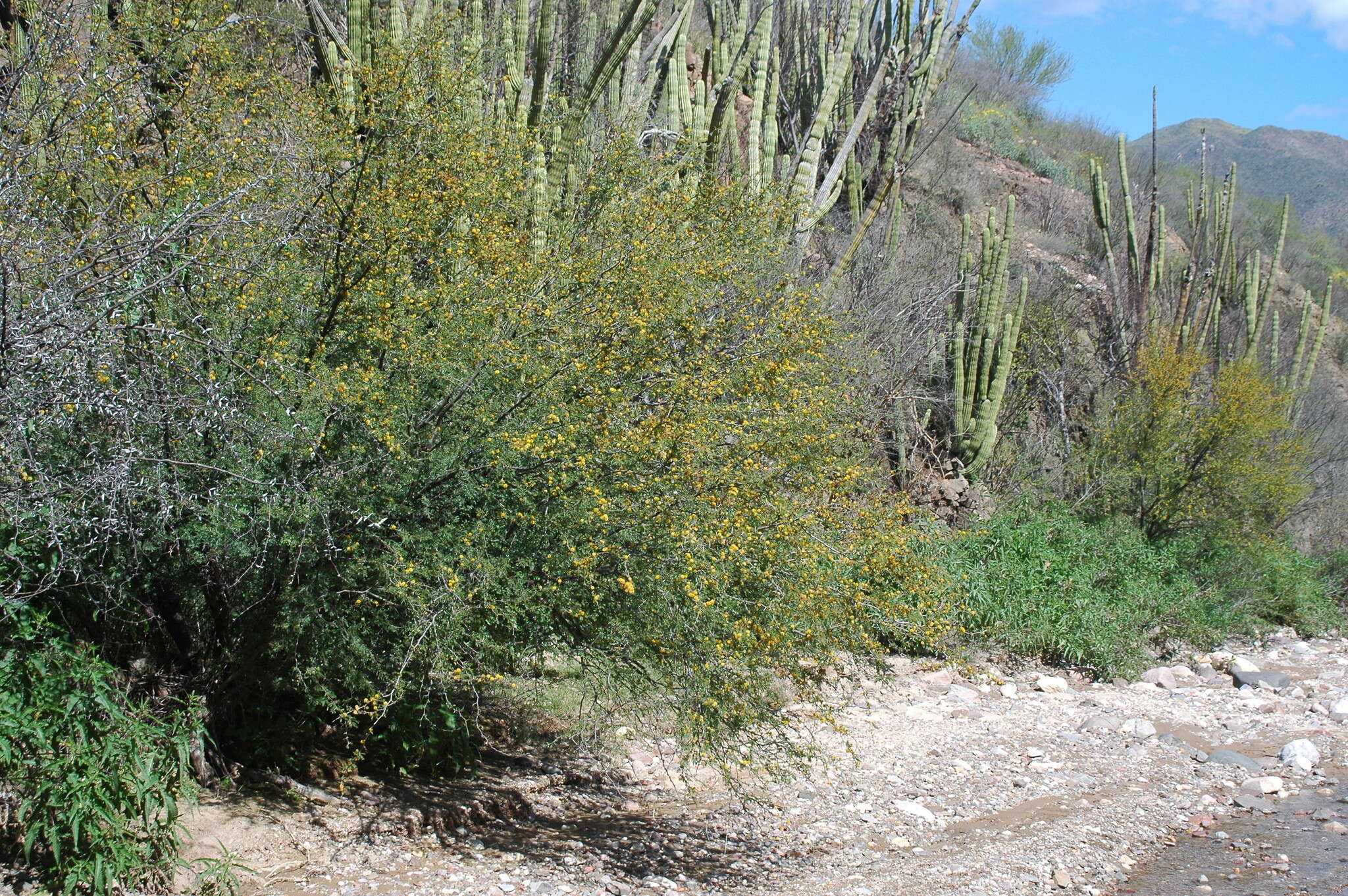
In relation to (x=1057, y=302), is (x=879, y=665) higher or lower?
lower

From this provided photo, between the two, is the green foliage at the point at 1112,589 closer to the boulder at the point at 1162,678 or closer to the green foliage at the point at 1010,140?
the boulder at the point at 1162,678

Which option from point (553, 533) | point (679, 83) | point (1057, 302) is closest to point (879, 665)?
point (553, 533)

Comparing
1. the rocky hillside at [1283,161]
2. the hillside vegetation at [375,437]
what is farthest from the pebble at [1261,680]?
the rocky hillside at [1283,161]

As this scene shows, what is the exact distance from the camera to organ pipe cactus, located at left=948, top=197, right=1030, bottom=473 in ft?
50.0

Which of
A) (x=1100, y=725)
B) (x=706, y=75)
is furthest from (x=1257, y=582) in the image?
(x=706, y=75)

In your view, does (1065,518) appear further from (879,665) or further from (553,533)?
(553,533)

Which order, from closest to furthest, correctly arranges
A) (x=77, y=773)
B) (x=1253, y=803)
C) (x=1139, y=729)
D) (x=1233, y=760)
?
1. (x=77, y=773)
2. (x=1253, y=803)
3. (x=1233, y=760)
4. (x=1139, y=729)

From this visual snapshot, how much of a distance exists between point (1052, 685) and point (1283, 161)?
65436 millimetres

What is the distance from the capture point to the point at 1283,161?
212ft

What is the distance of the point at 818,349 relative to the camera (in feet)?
23.0

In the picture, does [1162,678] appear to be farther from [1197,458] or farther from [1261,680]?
[1197,458]

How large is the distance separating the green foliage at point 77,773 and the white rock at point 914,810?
185 inches

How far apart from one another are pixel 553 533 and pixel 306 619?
3.96 feet

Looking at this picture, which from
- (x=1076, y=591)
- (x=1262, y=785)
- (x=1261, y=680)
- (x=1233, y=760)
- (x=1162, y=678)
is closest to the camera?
(x=1262, y=785)
